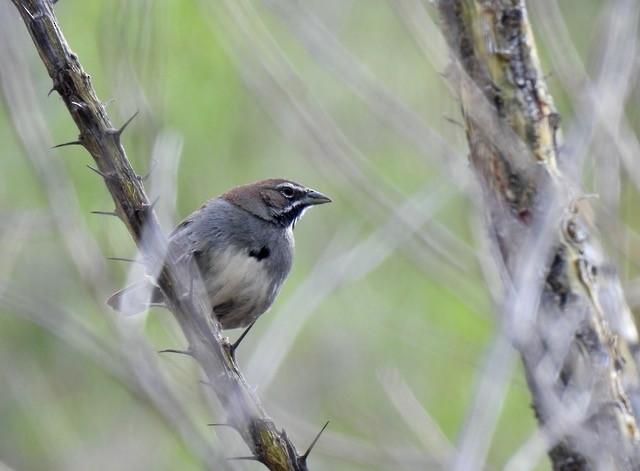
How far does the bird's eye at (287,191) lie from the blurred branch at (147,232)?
8.12 ft

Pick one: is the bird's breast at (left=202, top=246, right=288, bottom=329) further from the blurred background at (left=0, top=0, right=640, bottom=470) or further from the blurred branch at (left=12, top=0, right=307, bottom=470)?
the blurred branch at (left=12, top=0, right=307, bottom=470)

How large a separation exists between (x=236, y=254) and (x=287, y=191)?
0.82 metres

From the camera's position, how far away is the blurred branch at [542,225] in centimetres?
403

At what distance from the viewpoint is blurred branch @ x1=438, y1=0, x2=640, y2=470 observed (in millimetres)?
4027

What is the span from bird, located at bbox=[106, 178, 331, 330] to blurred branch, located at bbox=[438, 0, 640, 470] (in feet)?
4.55

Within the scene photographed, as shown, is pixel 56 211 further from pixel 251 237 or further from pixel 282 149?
pixel 282 149

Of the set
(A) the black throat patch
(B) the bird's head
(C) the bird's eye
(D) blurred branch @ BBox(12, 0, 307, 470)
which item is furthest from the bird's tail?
(D) blurred branch @ BBox(12, 0, 307, 470)

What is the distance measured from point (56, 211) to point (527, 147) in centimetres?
223

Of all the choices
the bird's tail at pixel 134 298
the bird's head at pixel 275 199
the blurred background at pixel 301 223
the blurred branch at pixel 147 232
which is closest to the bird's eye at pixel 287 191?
the bird's head at pixel 275 199

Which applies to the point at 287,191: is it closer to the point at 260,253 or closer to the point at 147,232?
the point at 260,253

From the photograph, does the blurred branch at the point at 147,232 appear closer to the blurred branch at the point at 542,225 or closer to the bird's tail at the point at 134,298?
the blurred branch at the point at 542,225

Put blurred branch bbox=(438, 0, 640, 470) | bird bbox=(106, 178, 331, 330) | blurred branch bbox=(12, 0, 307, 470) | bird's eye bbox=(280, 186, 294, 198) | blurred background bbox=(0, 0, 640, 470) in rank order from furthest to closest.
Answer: bird's eye bbox=(280, 186, 294, 198) < bird bbox=(106, 178, 331, 330) < blurred background bbox=(0, 0, 640, 470) < blurred branch bbox=(438, 0, 640, 470) < blurred branch bbox=(12, 0, 307, 470)

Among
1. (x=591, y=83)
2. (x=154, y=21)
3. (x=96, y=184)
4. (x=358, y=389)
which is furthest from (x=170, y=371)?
(x=358, y=389)

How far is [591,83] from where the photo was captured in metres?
4.57
